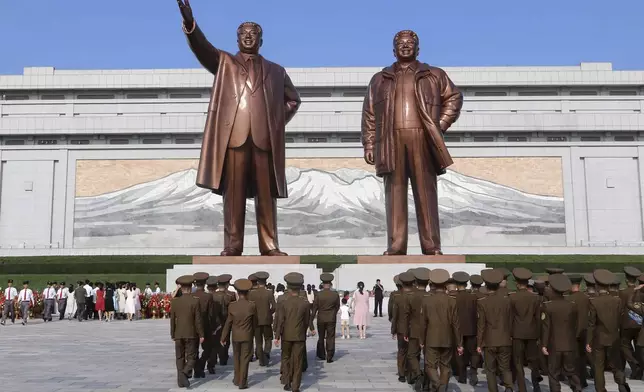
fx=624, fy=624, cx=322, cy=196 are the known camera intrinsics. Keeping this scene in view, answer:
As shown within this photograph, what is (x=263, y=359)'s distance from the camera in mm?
7945

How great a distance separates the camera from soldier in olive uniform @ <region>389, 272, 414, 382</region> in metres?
6.84

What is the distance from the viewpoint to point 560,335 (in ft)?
19.7

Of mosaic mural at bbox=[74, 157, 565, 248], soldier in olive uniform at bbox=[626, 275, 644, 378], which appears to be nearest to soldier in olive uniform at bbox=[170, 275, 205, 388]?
soldier in olive uniform at bbox=[626, 275, 644, 378]

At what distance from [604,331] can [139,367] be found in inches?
210

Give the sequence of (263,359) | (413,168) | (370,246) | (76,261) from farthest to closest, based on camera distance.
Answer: (370,246) → (76,261) → (413,168) → (263,359)

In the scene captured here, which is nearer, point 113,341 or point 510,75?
point 113,341

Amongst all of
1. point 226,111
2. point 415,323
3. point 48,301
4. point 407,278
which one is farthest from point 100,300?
point 415,323

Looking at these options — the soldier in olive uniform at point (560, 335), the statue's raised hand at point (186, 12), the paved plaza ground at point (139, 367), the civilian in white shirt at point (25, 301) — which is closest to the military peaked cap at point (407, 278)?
the paved plaza ground at point (139, 367)

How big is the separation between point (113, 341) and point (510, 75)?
1166 inches

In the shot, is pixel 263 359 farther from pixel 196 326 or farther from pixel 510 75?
pixel 510 75

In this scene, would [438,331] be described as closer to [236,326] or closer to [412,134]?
[236,326]

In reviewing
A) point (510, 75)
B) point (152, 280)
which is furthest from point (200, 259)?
point (510, 75)

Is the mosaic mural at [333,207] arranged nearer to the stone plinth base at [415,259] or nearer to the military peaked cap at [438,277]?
the stone plinth base at [415,259]

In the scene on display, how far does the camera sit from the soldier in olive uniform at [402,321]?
269 inches
